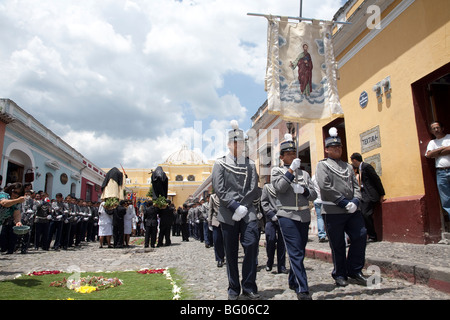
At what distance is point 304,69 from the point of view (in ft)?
17.7

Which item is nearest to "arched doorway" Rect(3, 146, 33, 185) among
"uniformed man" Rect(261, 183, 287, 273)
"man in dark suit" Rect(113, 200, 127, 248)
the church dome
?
"man in dark suit" Rect(113, 200, 127, 248)

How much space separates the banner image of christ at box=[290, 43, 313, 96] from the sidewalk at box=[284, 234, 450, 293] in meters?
2.73

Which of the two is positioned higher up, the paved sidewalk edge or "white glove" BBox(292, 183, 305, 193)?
"white glove" BBox(292, 183, 305, 193)

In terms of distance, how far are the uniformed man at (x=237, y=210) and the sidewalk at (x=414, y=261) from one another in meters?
2.04

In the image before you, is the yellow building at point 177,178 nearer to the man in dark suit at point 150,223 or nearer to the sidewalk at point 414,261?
the man in dark suit at point 150,223

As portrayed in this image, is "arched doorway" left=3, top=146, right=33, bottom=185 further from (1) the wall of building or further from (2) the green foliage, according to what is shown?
(1) the wall of building

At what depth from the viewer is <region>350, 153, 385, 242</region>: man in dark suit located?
7.06 metres

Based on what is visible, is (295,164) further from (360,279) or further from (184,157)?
(184,157)

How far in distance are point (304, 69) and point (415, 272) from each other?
3.35 metres

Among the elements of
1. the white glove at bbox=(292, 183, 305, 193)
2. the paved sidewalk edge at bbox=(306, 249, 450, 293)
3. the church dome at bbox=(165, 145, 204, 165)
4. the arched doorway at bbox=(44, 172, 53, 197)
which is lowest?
the paved sidewalk edge at bbox=(306, 249, 450, 293)

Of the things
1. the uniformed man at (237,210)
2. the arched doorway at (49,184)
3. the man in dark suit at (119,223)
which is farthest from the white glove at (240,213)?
the arched doorway at (49,184)

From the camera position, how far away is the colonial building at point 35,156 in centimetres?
1509

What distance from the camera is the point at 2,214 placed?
201 inches
